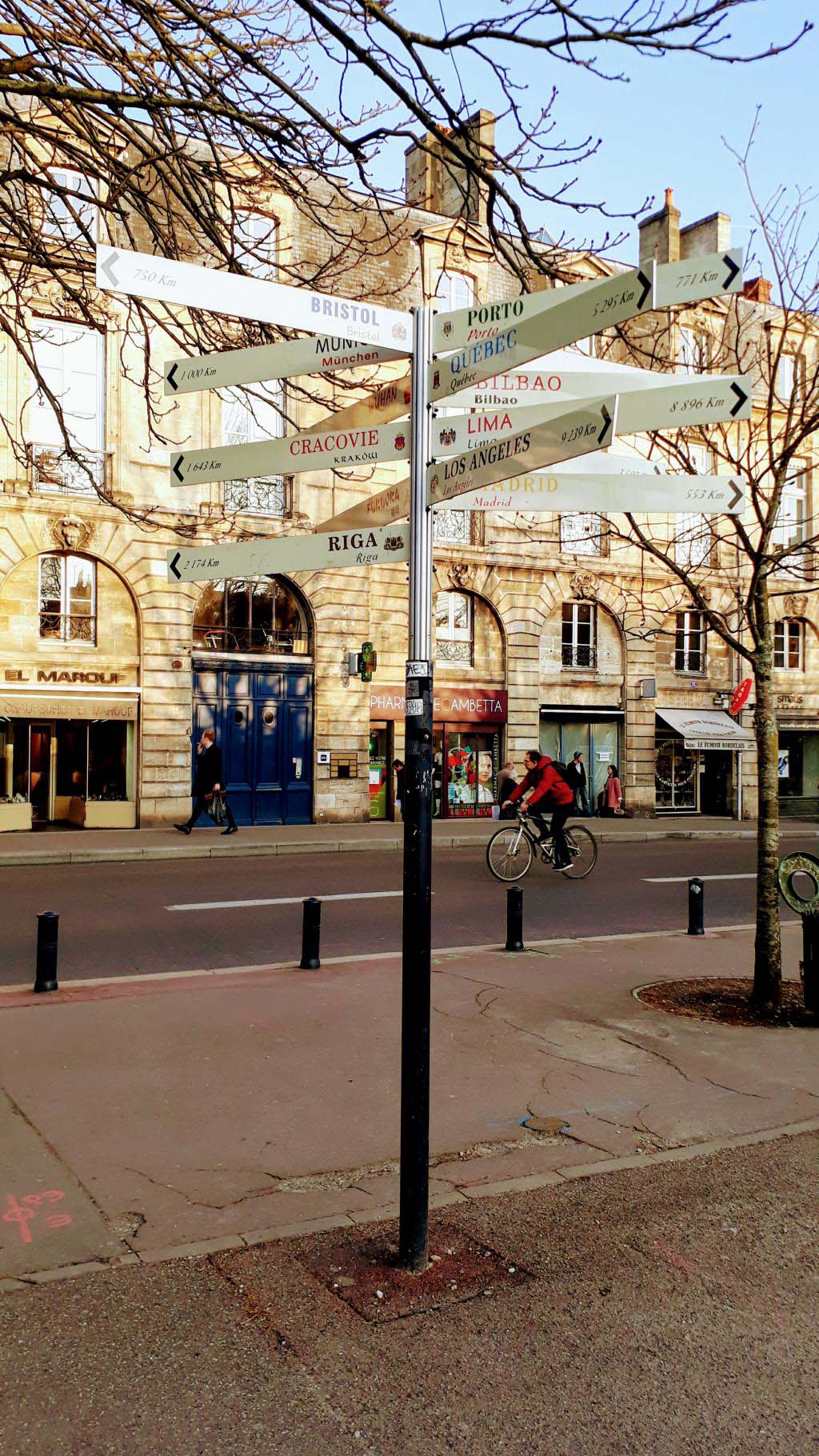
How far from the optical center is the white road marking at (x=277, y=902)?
11.7 metres

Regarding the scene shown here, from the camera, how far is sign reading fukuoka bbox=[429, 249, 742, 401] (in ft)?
10.7

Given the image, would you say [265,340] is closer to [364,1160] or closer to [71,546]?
[364,1160]

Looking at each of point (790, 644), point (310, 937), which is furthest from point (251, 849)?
point (790, 644)

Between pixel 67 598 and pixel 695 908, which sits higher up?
pixel 67 598

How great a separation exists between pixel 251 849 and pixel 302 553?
14832 mm

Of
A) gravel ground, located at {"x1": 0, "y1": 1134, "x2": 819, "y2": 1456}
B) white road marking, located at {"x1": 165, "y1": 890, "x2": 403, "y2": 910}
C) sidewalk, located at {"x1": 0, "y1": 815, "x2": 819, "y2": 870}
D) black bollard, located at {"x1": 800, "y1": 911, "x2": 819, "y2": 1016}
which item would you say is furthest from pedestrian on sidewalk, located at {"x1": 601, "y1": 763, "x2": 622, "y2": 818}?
gravel ground, located at {"x1": 0, "y1": 1134, "x2": 819, "y2": 1456}

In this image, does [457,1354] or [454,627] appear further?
[454,627]

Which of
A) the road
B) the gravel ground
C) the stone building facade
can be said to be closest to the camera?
the gravel ground

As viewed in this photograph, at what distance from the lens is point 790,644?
31375mm

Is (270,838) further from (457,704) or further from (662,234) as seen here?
(662,234)

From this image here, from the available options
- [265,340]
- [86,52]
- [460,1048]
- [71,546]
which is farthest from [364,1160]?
[71,546]

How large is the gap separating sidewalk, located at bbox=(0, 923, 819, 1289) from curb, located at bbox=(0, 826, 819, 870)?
25.6 ft

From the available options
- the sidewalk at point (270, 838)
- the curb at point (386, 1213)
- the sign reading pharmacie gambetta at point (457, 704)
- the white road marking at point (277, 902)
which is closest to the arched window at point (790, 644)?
the sidewalk at point (270, 838)

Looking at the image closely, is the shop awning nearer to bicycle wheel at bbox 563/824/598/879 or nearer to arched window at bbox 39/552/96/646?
bicycle wheel at bbox 563/824/598/879
